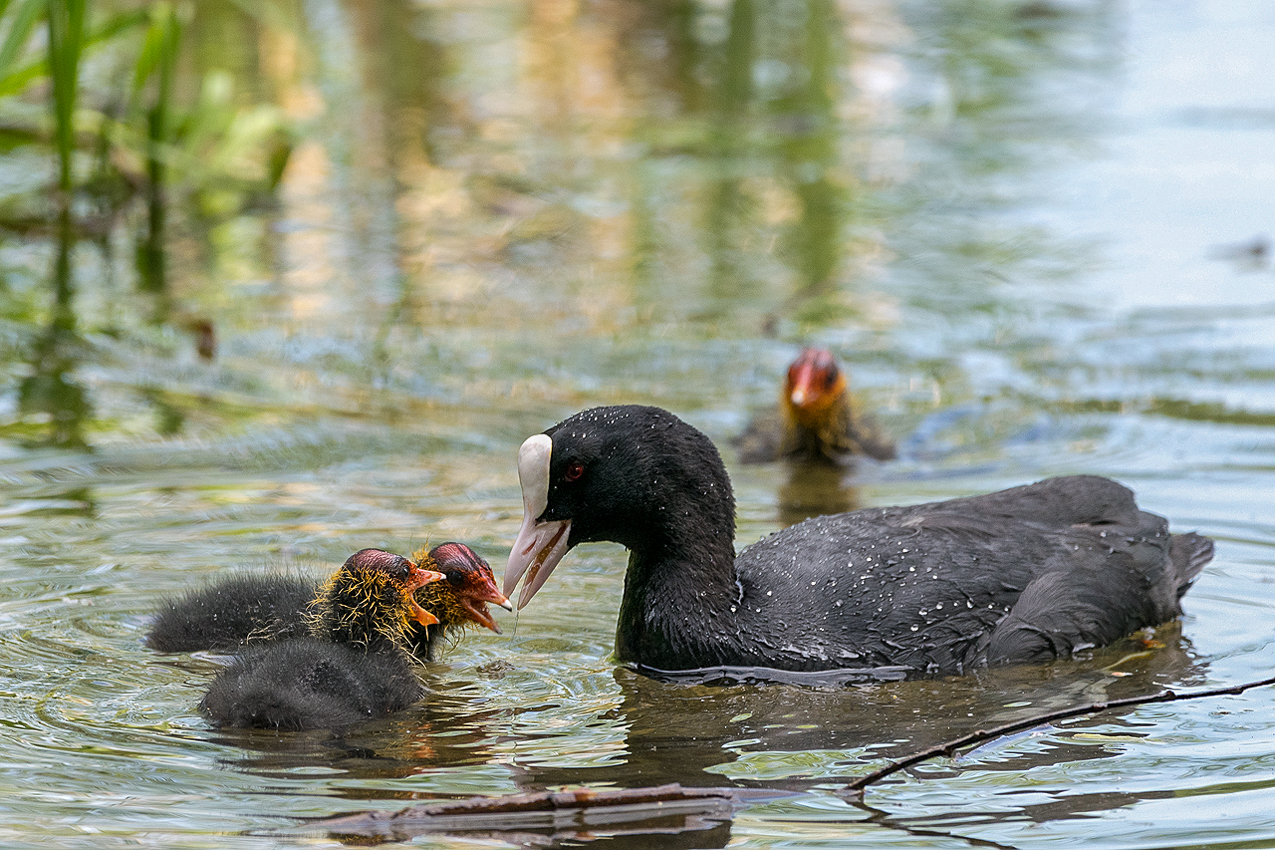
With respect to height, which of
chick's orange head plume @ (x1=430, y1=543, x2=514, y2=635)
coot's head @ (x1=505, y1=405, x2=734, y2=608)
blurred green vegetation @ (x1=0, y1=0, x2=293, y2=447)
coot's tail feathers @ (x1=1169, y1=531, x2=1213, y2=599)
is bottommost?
coot's tail feathers @ (x1=1169, y1=531, x2=1213, y2=599)

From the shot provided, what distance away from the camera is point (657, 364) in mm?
8891

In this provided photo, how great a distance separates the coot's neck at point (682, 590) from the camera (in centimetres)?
527

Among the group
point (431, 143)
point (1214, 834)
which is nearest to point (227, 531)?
point (1214, 834)

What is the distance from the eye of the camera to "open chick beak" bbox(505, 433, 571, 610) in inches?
201

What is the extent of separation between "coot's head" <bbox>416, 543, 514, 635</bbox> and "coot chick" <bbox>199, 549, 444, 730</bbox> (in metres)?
0.05

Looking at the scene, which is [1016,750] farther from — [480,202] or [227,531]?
[480,202]

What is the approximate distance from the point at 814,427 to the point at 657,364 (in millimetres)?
1188

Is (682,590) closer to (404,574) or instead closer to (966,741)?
(404,574)

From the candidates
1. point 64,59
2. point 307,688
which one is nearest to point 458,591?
point 307,688

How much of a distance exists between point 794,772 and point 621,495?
3.59 ft

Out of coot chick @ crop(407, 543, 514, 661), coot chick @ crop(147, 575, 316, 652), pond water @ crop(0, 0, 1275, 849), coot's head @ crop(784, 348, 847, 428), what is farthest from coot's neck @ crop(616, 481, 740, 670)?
coot's head @ crop(784, 348, 847, 428)

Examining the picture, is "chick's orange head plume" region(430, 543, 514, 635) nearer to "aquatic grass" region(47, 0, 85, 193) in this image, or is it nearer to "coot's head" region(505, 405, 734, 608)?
"coot's head" region(505, 405, 734, 608)

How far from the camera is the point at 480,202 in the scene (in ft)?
40.0

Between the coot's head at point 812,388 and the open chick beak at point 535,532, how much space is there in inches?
107
